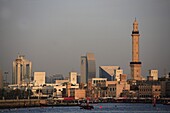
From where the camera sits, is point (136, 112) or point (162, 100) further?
point (162, 100)

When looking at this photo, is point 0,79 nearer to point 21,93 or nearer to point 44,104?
point 21,93

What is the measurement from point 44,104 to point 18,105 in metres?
13.5

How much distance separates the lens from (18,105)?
160 metres

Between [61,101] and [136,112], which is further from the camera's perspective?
[61,101]

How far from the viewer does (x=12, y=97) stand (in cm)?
18212

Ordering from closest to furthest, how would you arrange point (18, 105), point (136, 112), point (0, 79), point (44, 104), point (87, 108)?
point (136, 112) → point (87, 108) → point (18, 105) → point (44, 104) → point (0, 79)

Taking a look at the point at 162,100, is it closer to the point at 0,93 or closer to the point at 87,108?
the point at 0,93

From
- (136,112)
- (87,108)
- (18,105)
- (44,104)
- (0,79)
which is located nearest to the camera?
(136,112)

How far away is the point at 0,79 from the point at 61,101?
1769cm

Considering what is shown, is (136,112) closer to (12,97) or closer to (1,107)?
(1,107)

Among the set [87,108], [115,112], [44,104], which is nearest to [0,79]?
[44,104]

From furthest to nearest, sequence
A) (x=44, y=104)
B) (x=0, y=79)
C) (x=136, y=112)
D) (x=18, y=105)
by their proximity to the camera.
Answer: (x=0, y=79) < (x=44, y=104) < (x=18, y=105) < (x=136, y=112)

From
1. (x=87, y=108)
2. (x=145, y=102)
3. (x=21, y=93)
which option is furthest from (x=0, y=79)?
(x=87, y=108)

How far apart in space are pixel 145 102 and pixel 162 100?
19.4ft
